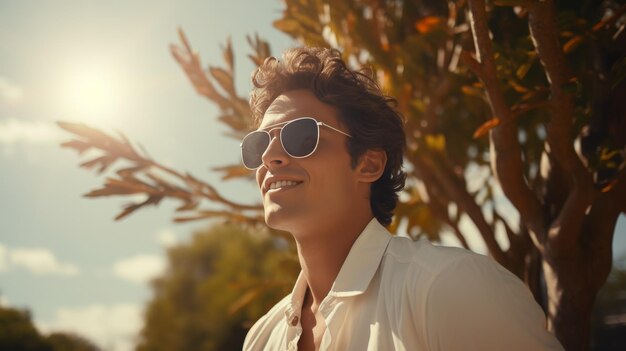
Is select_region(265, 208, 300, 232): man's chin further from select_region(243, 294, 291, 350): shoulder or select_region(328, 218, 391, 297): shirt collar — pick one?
select_region(243, 294, 291, 350): shoulder

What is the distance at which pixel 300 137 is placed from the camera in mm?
2170

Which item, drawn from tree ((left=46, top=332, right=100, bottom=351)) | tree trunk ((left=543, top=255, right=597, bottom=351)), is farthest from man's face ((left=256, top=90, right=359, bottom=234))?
tree ((left=46, top=332, right=100, bottom=351))

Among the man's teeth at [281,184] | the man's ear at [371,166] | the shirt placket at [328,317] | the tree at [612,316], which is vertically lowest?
the tree at [612,316]

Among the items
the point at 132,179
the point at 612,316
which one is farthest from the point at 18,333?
the point at 612,316

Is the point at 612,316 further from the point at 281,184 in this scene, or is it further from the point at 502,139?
the point at 281,184

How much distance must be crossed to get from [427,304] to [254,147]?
116 centimetres

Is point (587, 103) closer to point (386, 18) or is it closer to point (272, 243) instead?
point (386, 18)

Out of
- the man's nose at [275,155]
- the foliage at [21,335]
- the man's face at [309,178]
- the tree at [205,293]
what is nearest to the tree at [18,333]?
the foliage at [21,335]

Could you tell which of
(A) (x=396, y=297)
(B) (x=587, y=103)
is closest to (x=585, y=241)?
(B) (x=587, y=103)

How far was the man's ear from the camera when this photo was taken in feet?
7.55

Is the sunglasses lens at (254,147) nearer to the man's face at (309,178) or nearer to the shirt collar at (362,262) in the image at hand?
the man's face at (309,178)

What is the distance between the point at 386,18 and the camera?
4.08 metres

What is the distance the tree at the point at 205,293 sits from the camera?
74.2ft

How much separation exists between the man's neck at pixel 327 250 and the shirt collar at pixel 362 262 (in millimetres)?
87
